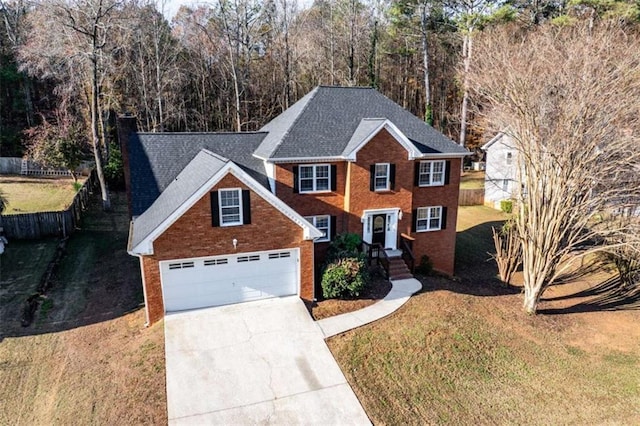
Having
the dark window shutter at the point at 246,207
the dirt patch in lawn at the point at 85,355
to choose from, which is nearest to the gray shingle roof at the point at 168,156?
the dirt patch in lawn at the point at 85,355

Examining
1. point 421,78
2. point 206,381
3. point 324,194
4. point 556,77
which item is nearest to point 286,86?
point 421,78

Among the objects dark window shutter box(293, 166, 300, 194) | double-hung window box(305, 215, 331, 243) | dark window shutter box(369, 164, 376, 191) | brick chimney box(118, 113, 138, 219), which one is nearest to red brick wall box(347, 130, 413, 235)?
dark window shutter box(369, 164, 376, 191)

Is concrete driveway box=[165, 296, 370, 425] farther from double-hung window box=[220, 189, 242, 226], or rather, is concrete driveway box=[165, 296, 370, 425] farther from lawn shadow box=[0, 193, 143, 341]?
lawn shadow box=[0, 193, 143, 341]

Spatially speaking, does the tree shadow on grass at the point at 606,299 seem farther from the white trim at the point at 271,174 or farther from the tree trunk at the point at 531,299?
the white trim at the point at 271,174

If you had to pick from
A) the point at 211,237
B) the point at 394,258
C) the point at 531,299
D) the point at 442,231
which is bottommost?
the point at 531,299

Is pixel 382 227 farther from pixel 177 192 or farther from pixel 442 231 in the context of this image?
pixel 177 192

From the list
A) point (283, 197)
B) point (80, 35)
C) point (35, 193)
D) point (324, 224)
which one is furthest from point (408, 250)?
point (35, 193)
